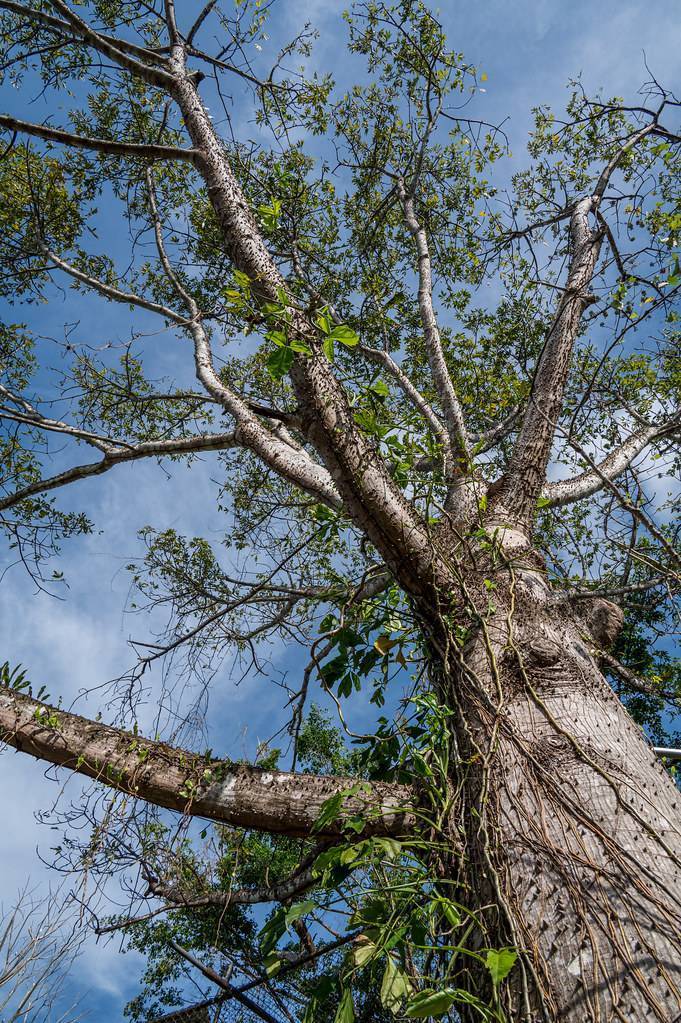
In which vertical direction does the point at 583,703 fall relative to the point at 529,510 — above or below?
below

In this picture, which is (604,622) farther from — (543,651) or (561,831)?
(561,831)

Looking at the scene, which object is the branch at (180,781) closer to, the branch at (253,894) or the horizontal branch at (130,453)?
the branch at (253,894)

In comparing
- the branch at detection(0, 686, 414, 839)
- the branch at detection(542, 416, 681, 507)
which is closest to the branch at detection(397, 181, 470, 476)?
the branch at detection(542, 416, 681, 507)

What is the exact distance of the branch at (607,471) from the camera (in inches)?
148

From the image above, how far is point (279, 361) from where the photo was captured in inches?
75.6

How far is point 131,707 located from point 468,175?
213 inches

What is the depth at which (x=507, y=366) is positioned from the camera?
6215 millimetres

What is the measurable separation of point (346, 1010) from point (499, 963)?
0.43 m

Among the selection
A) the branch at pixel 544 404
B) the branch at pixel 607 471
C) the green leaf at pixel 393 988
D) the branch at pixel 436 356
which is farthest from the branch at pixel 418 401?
the green leaf at pixel 393 988

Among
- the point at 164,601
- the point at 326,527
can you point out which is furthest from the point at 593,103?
the point at 164,601

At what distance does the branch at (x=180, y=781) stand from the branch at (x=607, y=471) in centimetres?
205

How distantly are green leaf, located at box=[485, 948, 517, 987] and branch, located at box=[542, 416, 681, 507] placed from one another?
2434 mm

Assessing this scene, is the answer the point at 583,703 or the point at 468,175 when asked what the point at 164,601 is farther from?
the point at 468,175

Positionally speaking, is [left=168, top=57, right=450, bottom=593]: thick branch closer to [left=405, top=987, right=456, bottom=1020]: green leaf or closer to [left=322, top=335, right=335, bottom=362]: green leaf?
[left=322, top=335, right=335, bottom=362]: green leaf
